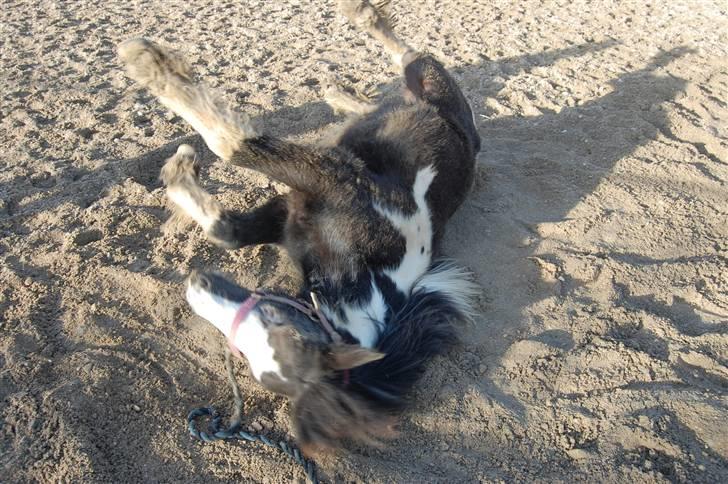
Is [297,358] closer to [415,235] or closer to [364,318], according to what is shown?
[364,318]

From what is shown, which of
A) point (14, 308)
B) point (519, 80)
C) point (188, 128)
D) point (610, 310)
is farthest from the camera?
point (519, 80)

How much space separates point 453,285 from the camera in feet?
9.43

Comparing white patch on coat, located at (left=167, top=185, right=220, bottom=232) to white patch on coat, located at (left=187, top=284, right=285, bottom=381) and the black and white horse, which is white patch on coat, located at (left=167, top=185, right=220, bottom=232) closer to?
the black and white horse

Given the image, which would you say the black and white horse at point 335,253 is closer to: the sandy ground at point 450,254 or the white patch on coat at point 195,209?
the white patch on coat at point 195,209

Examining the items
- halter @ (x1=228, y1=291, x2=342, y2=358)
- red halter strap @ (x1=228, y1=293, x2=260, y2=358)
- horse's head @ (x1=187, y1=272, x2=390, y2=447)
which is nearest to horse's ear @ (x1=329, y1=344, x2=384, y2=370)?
horse's head @ (x1=187, y1=272, x2=390, y2=447)

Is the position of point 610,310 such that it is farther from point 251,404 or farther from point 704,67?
point 704,67

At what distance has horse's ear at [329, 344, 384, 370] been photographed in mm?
2010

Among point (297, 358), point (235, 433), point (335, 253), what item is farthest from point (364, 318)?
point (235, 433)

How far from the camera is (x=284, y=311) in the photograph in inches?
84.9

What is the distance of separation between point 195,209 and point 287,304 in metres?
0.70

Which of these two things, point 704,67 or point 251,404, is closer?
point 251,404

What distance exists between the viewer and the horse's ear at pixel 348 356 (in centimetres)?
201

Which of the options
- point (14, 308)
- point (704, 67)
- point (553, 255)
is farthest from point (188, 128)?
point (704, 67)

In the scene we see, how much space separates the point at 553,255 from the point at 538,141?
1.16 meters
